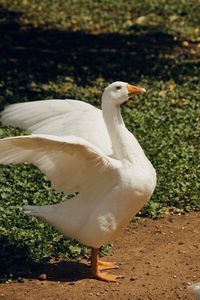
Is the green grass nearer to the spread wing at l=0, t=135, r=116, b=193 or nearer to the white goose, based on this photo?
the white goose

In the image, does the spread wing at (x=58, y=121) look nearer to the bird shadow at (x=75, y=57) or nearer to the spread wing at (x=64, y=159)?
the spread wing at (x=64, y=159)

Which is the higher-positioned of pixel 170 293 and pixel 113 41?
pixel 113 41

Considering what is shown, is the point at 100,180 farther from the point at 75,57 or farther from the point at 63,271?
the point at 75,57

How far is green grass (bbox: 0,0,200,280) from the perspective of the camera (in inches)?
285

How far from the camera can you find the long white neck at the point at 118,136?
20.4ft

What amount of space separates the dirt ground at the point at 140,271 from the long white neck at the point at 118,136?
98 centimetres

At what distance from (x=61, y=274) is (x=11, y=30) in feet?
33.4

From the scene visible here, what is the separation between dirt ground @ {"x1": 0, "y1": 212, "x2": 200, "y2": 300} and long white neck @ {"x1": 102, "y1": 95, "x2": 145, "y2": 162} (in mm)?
978

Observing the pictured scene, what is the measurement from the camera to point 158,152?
355 inches

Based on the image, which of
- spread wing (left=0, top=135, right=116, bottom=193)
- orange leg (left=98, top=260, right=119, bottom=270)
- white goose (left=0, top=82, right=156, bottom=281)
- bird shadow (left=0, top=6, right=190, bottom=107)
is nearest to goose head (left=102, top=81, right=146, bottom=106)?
white goose (left=0, top=82, right=156, bottom=281)

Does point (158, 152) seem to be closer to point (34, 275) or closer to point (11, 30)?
point (34, 275)

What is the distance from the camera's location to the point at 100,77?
41.6ft

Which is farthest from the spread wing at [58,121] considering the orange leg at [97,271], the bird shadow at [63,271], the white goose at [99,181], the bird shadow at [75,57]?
the bird shadow at [75,57]

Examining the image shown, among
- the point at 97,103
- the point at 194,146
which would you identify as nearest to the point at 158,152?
the point at 194,146
